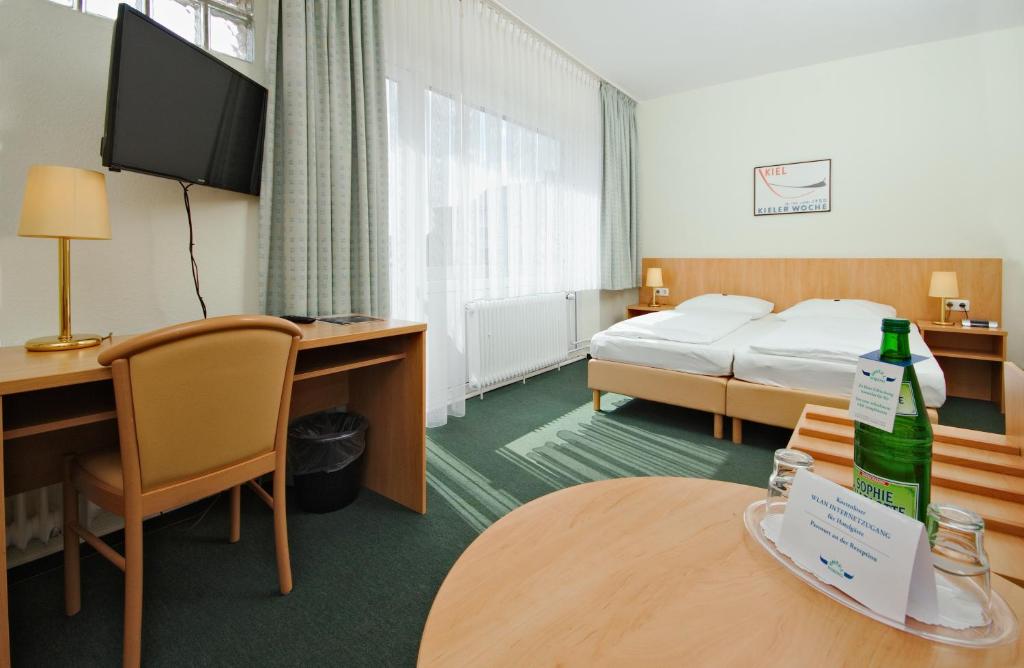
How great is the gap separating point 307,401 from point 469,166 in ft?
5.96

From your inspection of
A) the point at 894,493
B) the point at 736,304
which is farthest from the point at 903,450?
the point at 736,304

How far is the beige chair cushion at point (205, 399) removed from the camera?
3.53 feet

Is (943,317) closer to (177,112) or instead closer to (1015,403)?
(1015,403)

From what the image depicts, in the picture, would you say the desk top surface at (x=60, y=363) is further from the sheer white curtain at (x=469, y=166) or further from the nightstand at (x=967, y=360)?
the nightstand at (x=967, y=360)

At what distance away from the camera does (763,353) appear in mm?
2529

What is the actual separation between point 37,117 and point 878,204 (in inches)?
200

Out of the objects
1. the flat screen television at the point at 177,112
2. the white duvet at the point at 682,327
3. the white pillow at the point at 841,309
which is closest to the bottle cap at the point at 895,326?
the flat screen television at the point at 177,112

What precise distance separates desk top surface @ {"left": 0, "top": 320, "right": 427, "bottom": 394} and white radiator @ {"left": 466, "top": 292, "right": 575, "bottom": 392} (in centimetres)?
154

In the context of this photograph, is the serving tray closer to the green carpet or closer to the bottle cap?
the bottle cap

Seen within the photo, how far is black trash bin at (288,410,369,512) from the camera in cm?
187

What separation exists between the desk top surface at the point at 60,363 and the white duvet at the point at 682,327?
1799 millimetres

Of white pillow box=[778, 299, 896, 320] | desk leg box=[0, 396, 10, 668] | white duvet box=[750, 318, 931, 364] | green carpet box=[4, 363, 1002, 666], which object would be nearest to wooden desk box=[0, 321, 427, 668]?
desk leg box=[0, 396, 10, 668]

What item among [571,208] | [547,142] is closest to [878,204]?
[571,208]

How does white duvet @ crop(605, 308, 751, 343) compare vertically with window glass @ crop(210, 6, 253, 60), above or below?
below
